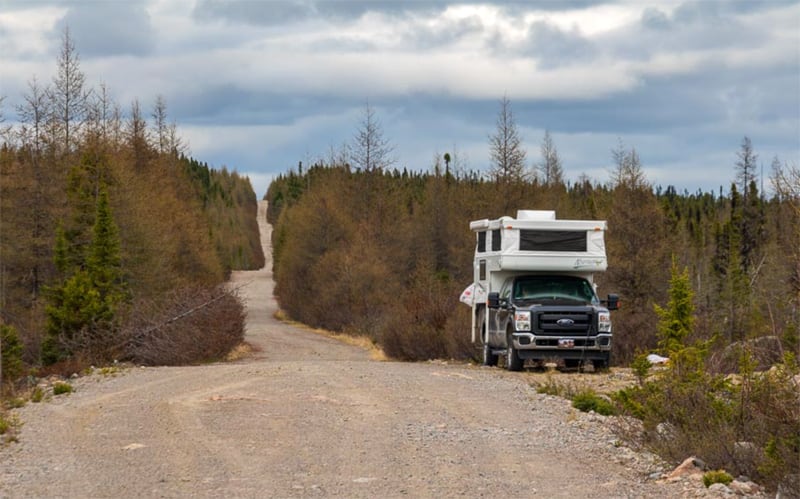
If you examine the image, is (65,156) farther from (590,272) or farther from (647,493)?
(647,493)

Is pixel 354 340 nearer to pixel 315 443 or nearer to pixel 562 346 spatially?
pixel 562 346

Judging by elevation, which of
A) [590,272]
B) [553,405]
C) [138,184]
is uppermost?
[138,184]

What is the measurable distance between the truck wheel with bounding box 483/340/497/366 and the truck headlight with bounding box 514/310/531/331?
8.01 feet

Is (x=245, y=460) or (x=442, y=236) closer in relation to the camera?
(x=245, y=460)

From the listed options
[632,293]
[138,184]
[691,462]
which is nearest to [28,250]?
[138,184]

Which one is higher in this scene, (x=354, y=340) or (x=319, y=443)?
(x=319, y=443)

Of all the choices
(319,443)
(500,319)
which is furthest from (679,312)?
(319,443)

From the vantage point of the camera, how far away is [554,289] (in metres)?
22.4

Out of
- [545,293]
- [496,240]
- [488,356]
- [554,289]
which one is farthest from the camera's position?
[488,356]

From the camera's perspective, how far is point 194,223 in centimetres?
5722

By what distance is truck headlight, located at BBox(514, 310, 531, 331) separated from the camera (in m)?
21.1

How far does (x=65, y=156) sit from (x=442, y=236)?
2285 centimetres

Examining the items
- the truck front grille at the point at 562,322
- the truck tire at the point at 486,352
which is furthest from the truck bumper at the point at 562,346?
the truck tire at the point at 486,352

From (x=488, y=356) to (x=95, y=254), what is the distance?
13.3 meters
